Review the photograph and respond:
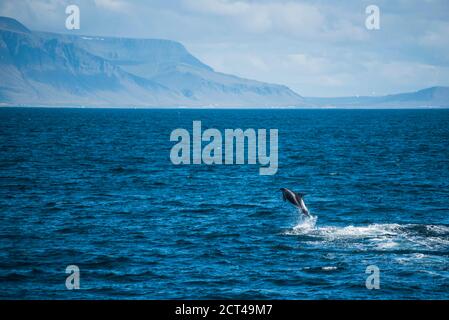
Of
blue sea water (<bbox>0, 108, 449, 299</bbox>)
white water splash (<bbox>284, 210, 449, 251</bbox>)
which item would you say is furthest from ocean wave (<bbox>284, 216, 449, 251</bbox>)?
blue sea water (<bbox>0, 108, 449, 299</bbox>)

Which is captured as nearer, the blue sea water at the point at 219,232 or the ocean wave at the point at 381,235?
the blue sea water at the point at 219,232

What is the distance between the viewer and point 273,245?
3816 cm

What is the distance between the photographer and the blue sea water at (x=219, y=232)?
101 ft

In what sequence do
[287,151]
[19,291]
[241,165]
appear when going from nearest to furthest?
[19,291]
[241,165]
[287,151]

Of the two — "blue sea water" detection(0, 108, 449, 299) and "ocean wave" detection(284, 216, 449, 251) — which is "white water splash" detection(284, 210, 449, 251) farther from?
"blue sea water" detection(0, 108, 449, 299)

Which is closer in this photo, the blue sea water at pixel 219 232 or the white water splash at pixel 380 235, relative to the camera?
the blue sea water at pixel 219 232

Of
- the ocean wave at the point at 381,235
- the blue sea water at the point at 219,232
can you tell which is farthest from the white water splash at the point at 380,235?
the blue sea water at the point at 219,232

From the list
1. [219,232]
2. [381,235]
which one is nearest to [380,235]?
[381,235]

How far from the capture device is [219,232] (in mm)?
42219

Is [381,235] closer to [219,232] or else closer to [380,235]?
[380,235]

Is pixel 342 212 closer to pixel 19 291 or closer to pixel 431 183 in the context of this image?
pixel 431 183

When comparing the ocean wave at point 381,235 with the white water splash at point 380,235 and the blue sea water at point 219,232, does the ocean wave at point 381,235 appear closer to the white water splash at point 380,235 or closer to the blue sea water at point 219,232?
the white water splash at point 380,235

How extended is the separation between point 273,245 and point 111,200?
69.3ft
